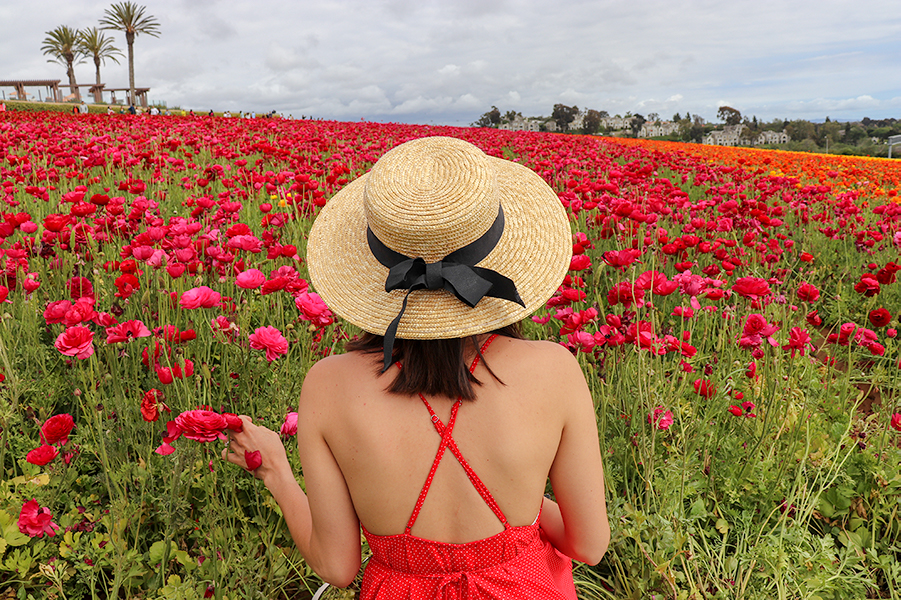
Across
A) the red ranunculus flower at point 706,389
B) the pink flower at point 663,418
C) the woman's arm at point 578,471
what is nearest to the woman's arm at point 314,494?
the woman's arm at point 578,471

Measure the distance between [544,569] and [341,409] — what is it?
64cm

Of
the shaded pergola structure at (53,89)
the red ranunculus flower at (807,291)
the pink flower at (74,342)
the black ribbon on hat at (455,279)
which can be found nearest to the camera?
the black ribbon on hat at (455,279)

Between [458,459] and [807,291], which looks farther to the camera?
[807,291]

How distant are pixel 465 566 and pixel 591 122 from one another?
1506 inches

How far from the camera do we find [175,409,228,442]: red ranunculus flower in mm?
1350

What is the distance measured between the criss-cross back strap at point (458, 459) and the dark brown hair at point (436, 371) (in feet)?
0.08

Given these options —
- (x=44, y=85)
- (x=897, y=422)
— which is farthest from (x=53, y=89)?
(x=897, y=422)

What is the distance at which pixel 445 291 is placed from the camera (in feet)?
3.92

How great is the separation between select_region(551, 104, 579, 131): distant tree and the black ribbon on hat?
4243 centimetres

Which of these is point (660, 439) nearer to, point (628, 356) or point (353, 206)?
point (628, 356)

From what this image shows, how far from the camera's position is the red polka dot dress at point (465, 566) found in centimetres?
125

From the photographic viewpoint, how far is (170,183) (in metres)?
6.58

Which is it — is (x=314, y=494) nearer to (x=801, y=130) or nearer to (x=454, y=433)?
(x=454, y=433)

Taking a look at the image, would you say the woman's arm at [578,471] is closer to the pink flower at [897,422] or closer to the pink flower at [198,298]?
the pink flower at [198,298]
